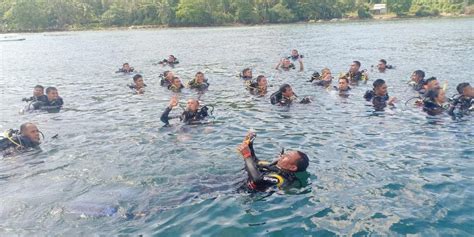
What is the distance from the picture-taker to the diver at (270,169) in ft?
23.9

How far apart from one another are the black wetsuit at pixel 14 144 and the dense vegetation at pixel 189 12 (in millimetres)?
89949

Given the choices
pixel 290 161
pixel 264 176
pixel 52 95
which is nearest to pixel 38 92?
pixel 52 95

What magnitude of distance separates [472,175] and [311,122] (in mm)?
5049

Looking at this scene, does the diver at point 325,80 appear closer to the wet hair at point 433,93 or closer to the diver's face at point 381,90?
the diver's face at point 381,90

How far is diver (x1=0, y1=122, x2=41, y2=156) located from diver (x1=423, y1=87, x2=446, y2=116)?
11227mm

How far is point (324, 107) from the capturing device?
14266mm

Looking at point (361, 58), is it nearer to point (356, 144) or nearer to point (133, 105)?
point (133, 105)

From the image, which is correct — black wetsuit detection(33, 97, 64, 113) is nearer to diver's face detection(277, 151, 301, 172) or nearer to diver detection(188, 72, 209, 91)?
diver detection(188, 72, 209, 91)

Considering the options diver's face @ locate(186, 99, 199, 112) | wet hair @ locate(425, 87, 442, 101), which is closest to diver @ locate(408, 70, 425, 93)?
wet hair @ locate(425, 87, 442, 101)

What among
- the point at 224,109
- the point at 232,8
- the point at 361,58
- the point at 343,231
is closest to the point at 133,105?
the point at 224,109

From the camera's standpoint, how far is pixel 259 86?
16.9 metres

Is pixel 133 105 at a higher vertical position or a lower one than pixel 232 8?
lower

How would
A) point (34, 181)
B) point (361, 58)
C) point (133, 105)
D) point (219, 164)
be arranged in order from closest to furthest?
point (34, 181)
point (219, 164)
point (133, 105)
point (361, 58)

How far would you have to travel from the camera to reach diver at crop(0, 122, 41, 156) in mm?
10297
